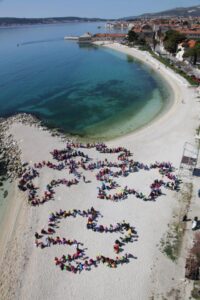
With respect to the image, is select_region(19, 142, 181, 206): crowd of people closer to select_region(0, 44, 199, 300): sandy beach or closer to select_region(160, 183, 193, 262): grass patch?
select_region(0, 44, 199, 300): sandy beach

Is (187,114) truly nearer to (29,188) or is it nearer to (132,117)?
(132,117)

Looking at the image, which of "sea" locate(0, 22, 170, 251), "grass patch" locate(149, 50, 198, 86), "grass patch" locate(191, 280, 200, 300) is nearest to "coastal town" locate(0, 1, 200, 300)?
"grass patch" locate(191, 280, 200, 300)

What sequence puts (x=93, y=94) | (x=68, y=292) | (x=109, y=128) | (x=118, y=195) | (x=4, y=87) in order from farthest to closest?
(x=4, y=87)
(x=93, y=94)
(x=109, y=128)
(x=118, y=195)
(x=68, y=292)

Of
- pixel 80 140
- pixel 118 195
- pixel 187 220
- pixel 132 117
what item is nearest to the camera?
pixel 187 220

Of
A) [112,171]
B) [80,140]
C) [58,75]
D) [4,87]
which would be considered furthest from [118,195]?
[58,75]

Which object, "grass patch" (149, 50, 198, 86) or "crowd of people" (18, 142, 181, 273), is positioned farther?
"grass patch" (149, 50, 198, 86)

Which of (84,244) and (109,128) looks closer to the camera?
(84,244)
